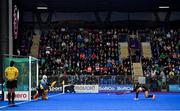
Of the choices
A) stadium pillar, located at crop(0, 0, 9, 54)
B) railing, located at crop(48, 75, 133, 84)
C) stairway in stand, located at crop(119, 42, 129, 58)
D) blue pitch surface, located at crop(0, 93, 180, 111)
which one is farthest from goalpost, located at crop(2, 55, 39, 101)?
stairway in stand, located at crop(119, 42, 129, 58)

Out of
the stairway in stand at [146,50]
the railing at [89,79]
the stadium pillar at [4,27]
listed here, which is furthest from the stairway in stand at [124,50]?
the stadium pillar at [4,27]

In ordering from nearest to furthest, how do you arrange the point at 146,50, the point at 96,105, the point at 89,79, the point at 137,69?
the point at 96,105 < the point at 89,79 < the point at 137,69 < the point at 146,50

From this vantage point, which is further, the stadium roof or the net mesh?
the stadium roof

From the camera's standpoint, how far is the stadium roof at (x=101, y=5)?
44.4 m

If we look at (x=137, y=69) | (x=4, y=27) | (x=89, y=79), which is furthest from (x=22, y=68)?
(x=137, y=69)

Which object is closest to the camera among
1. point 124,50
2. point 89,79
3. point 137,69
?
point 89,79

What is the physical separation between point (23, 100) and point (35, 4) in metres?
23.2

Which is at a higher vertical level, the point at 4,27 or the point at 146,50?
the point at 4,27

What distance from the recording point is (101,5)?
46.7 meters

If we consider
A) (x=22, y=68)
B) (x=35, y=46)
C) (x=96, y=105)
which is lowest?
(x=96, y=105)

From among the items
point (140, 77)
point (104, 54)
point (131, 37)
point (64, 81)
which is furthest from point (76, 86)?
point (131, 37)

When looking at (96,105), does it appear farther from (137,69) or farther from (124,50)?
(124,50)

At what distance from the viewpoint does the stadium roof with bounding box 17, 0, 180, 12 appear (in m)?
44.4

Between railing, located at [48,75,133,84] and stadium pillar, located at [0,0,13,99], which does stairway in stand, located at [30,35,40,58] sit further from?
stadium pillar, located at [0,0,13,99]
